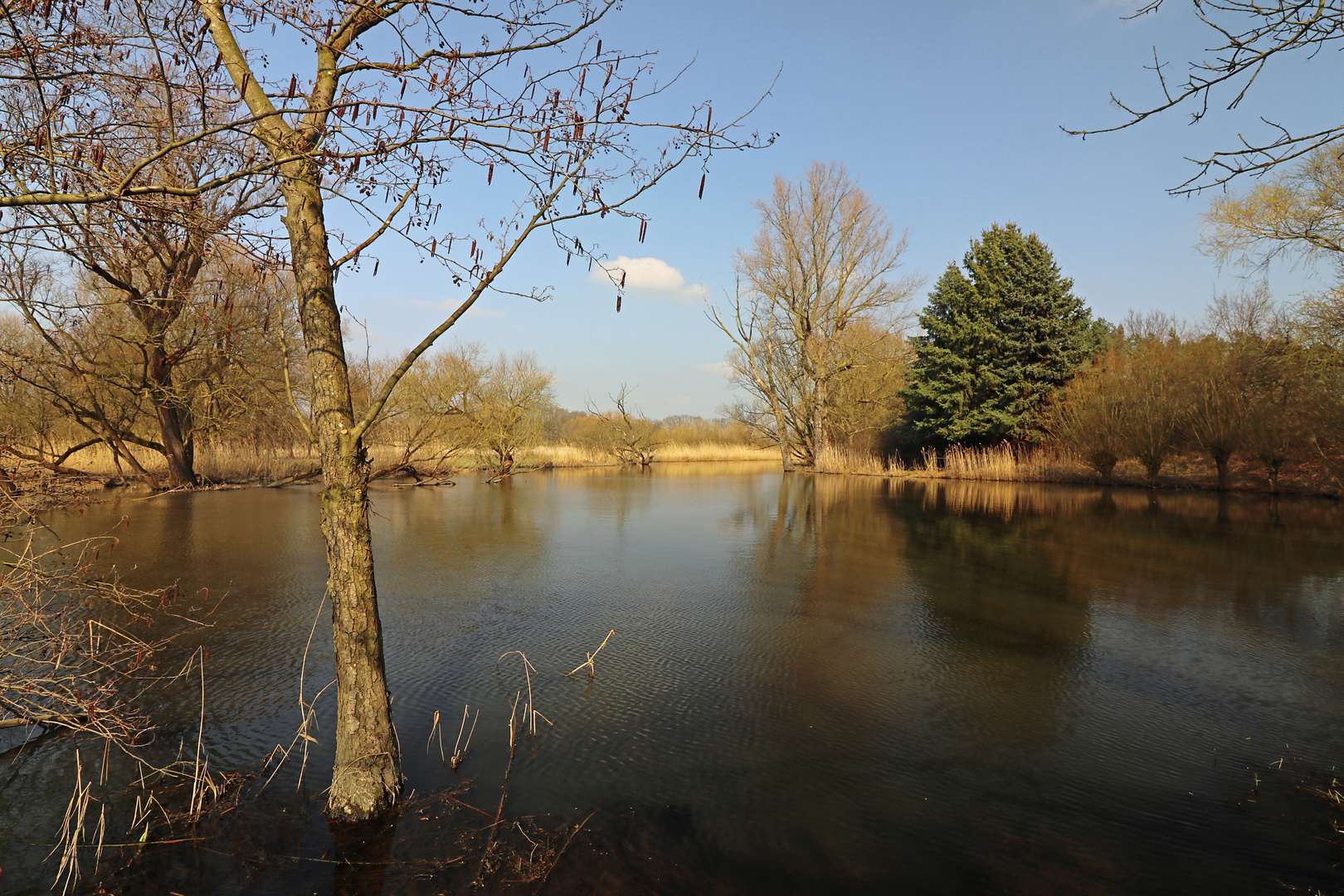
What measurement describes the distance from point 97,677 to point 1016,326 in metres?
24.5

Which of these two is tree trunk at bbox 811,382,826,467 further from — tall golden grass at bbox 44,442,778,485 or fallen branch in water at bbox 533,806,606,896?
fallen branch in water at bbox 533,806,606,896

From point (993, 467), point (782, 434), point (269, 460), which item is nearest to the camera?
point (269, 460)

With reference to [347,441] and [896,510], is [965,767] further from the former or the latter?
[896,510]

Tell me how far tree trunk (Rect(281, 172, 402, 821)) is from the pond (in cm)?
30

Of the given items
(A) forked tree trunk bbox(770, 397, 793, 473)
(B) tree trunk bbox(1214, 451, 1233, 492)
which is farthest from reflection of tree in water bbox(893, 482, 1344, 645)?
(A) forked tree trunk bbox(770, 397, 793, 473)

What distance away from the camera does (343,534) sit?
304 cm

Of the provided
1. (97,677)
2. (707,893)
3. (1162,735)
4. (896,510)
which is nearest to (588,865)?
(707,893)

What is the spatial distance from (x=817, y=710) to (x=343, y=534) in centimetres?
299

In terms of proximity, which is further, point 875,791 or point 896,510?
point 896,510

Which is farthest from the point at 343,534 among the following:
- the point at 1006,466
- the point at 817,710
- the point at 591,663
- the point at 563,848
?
the point at 1006,466

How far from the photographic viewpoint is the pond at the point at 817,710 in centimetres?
287

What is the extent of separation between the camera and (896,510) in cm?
1482

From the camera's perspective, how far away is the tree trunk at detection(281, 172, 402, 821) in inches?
119

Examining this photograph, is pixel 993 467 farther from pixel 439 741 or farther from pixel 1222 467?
pixel 439 741
